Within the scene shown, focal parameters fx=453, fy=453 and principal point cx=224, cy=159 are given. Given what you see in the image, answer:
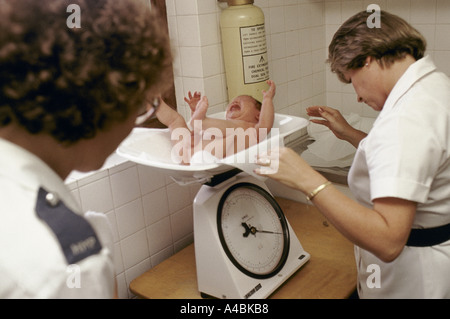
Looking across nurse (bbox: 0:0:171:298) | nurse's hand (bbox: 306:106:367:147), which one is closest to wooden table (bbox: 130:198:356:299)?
nurse's hand (bbox: 306:106:367:147)

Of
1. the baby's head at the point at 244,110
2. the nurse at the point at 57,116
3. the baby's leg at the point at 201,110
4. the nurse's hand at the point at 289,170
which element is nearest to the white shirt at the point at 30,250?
the nurse at the point at 57,116

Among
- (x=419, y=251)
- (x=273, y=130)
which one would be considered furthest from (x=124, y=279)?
(x=419, y=251)

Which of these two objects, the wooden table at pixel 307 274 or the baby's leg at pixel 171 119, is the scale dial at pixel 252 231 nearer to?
the wooden table at pixel 307 274

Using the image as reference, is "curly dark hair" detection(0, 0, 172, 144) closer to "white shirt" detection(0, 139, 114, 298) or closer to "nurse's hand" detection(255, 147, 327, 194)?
"white shirt" detection(0, 139, 114, 298)

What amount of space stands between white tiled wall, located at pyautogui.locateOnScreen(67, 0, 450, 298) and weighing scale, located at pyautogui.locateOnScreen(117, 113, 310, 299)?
0.76 ft

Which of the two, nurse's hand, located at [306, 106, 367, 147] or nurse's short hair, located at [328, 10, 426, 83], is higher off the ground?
nurse's short hair, located at [328, 10, 426, 83]

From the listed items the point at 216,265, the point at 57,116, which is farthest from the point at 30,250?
the point at 216,265

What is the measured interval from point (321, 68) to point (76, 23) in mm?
2050

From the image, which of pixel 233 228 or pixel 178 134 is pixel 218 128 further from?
pixel 233 228

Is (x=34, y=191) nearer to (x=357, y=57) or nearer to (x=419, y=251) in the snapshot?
(x=357, y=57)

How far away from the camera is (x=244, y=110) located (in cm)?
A: 150

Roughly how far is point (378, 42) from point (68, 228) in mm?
911

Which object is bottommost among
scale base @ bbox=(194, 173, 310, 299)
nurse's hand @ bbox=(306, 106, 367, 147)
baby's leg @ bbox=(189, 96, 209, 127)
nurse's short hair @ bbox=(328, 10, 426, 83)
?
scale base @ bbox=(194, 173, 310, 299)

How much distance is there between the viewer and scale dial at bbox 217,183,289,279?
1.29 meters
